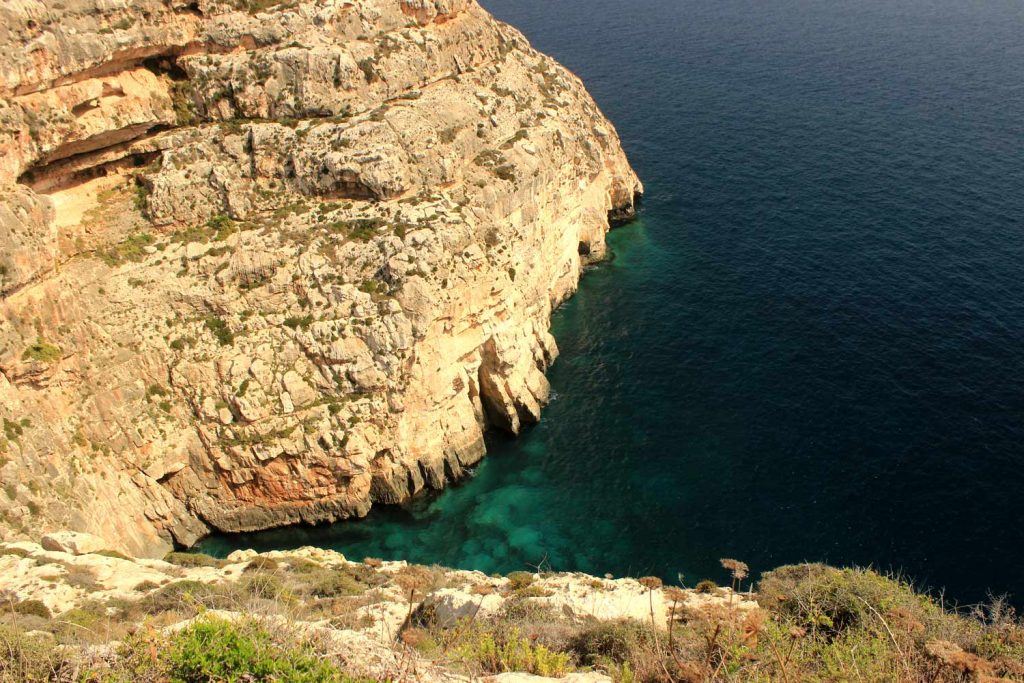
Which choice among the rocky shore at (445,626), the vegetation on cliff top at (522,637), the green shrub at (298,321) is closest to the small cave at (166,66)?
the green shrub at (298,321)

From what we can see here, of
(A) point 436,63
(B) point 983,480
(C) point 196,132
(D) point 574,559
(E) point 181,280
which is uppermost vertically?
(A) point 436,63

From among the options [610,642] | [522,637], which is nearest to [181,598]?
[522,637]

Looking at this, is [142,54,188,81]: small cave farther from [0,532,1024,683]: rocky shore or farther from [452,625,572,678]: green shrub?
[452,625,572,678]: green shrub

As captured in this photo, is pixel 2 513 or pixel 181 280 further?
pixel 181 280

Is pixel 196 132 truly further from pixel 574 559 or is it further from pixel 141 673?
pixel 141 673

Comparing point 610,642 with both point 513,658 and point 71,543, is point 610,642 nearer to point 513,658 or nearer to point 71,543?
point 513,658

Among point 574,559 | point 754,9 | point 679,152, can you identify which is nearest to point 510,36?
point 679,152

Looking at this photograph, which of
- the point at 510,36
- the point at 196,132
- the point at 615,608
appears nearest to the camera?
the point at 615,608
